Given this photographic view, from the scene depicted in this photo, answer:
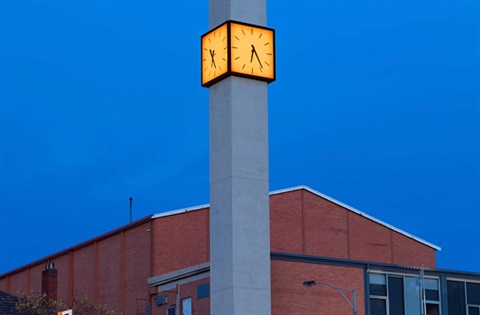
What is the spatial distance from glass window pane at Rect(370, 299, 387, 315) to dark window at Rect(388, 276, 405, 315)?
0.36 metres

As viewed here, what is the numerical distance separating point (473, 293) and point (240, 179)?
45585 millimetres

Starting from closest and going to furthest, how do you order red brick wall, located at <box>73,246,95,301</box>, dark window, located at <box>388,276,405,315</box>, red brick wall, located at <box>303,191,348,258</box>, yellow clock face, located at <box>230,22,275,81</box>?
yellow clock face, located at <box>230,22,275,81</box>
dark window, located at <box>388,276,405,315</box>
red brick wall, located at <box>303,191,348,258</box>
red brick wall, located at <box>73,246,95,301</box>

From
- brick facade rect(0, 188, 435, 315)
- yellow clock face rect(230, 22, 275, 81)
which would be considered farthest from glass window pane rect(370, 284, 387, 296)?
yellow clock face rect(230, 22, 275, 81)

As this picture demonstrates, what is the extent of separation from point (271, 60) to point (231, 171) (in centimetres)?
289

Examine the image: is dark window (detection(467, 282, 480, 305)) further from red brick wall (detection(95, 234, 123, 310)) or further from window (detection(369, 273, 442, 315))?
red brick wall (detection(95, 234, 123, 310))

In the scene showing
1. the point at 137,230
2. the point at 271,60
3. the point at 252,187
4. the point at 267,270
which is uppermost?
the point at 137,230

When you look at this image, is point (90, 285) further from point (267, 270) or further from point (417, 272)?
point (267, 270)

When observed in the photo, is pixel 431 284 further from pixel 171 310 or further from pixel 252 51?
pixel 252 51

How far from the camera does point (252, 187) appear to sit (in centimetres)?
2352

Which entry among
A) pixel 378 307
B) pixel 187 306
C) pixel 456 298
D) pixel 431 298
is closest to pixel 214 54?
pixel 187 306

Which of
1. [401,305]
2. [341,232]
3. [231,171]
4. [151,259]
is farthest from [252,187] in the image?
[341,232]

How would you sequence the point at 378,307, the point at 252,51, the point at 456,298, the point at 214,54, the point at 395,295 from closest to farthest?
the point at 252,51, the point at 214,54, the point at 378,307, the point at 395,295, the point at 456,298

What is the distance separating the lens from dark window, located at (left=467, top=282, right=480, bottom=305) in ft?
215

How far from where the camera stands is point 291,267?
60.3 metres
